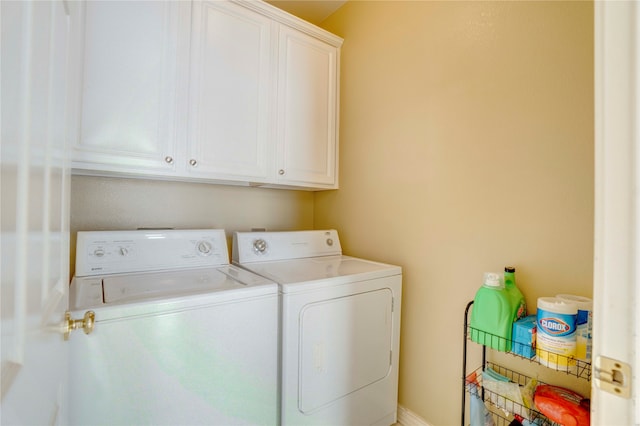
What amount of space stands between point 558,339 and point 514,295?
0.82ft

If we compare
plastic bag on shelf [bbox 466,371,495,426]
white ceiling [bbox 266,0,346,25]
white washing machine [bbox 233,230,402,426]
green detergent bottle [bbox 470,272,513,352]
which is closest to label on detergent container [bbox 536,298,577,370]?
green detergent bottle [bbox 470,272,513,352]

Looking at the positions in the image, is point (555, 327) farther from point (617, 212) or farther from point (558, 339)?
point (617, 212)

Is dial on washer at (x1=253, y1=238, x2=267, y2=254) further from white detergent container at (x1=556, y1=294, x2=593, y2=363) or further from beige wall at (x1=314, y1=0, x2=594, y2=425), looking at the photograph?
white detergent container at (x1=556, y1=294, x2=593, y2=363)

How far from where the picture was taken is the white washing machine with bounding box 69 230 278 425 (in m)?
1.00

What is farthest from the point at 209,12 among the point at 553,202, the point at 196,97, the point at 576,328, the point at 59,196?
the point at 576,328

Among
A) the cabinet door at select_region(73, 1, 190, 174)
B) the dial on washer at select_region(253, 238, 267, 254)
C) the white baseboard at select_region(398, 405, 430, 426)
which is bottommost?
the white baseboard at select_region(398, 405, 430, 426)

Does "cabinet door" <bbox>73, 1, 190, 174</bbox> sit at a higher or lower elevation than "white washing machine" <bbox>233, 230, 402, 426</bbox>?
higher

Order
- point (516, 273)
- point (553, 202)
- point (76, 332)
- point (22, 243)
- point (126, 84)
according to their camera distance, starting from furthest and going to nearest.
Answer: point (126, 84) < point (516, 273) < point (553, 202) < point (76, 332) < point (22, 243)

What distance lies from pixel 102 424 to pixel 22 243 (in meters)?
0.91

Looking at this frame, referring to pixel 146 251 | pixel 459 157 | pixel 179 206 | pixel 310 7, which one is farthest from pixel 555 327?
pixel 310 7

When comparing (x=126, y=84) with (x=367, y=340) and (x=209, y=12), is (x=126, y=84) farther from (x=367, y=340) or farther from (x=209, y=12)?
(x=367, y=340)

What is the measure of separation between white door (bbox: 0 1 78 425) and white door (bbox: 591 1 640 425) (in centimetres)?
89

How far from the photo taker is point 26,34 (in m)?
0.44

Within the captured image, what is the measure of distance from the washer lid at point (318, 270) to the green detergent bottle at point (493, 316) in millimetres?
520
